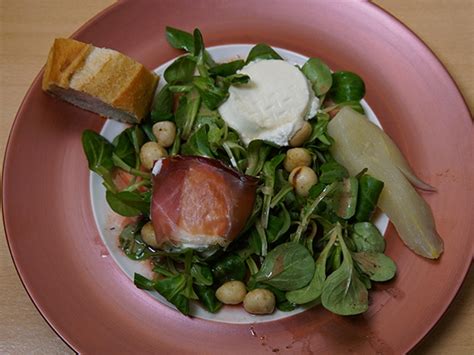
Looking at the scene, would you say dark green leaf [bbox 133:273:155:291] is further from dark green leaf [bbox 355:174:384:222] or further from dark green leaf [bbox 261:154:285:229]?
dark green leaf [bbox 355:174:384:222]

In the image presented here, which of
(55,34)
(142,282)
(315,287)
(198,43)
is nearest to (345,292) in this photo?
(315,287)

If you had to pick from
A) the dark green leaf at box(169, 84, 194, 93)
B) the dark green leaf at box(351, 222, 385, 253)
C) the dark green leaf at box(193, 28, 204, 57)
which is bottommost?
the dark green leaf at box(351, 222, 385, 253)

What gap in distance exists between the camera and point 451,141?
143 cm

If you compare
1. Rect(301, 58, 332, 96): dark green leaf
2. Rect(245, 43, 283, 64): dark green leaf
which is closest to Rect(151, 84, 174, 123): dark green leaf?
Rect(245, 43, 283, 64): dark green leaf

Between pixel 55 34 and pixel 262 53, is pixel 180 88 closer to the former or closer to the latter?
pixel 262 53

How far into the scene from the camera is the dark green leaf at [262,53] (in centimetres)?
150

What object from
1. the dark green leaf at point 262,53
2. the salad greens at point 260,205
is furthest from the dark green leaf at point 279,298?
the dark green leaf at point 262,53

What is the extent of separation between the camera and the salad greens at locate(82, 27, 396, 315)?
132cm

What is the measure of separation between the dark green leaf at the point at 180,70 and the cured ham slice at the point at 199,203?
238 mm

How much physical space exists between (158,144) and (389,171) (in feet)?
1.75

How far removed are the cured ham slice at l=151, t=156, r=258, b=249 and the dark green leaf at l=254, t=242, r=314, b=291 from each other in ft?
0.33

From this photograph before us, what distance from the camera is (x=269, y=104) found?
1454 millimetres

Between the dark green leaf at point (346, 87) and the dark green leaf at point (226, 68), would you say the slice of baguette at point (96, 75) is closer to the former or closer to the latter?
the dark green leaf at point (226, 68)

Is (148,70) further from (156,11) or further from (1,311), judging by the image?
(1,311)
